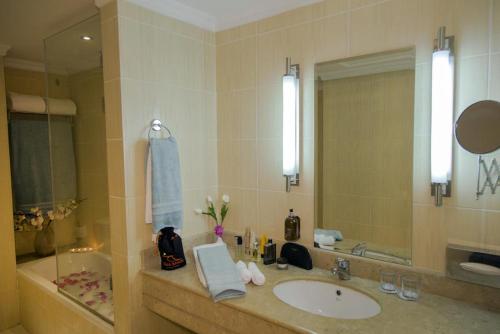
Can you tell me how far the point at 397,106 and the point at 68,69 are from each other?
227 cm

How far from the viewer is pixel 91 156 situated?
2303 mm

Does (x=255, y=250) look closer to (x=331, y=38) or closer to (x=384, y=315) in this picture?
(x=384, y=315)

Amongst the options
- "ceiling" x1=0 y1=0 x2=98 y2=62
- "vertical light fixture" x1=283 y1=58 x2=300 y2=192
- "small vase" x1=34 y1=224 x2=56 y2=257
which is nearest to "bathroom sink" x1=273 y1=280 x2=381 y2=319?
"vertical light fixture" x1=283 y1=58 x2=300 y2=192

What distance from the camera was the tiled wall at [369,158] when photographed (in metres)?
1.52

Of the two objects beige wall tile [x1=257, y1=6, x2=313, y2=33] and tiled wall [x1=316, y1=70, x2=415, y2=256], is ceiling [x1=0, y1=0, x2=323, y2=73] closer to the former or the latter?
beige wall tile [x1=257, y1=6, x2=313, y2=33]

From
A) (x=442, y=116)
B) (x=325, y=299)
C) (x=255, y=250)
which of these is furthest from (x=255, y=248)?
(x=442, y=116)

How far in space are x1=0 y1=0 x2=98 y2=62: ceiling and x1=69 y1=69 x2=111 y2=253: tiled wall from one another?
1.11 ft

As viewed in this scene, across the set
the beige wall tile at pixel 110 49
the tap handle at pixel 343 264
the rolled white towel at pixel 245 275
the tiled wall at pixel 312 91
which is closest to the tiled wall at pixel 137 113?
the beige wall tile at pixel 110 49

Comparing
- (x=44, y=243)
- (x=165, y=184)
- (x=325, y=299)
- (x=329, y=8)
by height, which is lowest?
(x=44, y=243)

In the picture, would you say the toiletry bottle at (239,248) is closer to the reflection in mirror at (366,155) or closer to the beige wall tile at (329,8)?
the reflection in mirror at (366,155)

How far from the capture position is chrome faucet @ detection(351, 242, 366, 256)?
1.67 meters

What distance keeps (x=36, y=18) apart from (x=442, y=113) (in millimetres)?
2399

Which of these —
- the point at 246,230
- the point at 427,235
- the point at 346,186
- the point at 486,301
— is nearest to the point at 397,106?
the point at 346,186

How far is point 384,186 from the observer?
1.60 m
